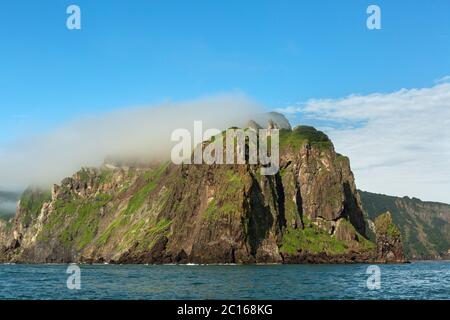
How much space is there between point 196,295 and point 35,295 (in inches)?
1076

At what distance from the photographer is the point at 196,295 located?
83.1 m
